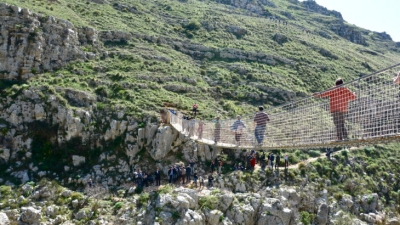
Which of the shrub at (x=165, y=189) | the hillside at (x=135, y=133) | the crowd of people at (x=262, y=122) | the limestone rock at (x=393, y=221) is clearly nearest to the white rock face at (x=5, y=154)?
the hillside at (x=135, y=133)

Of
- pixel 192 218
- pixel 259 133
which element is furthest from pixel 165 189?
pixel 259 133

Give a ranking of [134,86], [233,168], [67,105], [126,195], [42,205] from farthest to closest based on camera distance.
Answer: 1. [134,86]
2. [67,105]
3. [233,168]
4. [126,195]
5. [42,205]

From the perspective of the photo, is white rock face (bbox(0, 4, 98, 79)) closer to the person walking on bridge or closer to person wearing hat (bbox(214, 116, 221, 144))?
person wearing hat (bbox(214, 116, 221, 144))

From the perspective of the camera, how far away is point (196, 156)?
52.6 feet

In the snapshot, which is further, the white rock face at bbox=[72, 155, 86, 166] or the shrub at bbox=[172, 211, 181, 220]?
the white rock face at bbox=[72, 155, 86, 166]

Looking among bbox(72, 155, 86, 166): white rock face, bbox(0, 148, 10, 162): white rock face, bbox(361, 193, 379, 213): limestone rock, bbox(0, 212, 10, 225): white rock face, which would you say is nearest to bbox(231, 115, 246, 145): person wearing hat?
bbox(361, 193, 379, 213): limestone rock

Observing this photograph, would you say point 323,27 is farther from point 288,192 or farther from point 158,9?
point 288,192

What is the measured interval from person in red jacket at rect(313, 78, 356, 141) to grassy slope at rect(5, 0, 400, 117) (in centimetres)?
1025

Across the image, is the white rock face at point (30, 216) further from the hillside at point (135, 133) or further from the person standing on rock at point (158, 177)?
the person standing on rock at point (158, 177)

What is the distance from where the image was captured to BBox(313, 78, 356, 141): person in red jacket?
8.45 metres

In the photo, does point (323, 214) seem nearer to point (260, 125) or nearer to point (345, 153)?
point (260, 125)

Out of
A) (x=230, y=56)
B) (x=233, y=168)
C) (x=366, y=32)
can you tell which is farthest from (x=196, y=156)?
(x=366, y=32)

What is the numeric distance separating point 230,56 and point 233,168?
14.7 m

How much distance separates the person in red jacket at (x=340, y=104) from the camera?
8.45m
